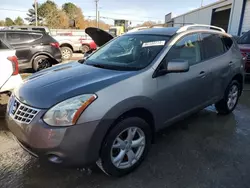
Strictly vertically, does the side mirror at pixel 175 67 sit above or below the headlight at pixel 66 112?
above

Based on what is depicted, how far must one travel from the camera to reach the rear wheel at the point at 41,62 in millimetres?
8094

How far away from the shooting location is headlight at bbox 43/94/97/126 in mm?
2102

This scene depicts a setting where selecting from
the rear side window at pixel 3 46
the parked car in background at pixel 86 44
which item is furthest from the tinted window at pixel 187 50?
the parked car in background at pixel 86 44

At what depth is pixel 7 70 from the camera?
13.3 feet

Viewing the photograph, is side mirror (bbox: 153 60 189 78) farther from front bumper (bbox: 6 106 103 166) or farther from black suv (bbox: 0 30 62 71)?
black suv (bbox: 0 30 62 71)

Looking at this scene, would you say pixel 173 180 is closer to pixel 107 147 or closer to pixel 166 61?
pixel 107 147

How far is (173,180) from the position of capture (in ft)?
8.43

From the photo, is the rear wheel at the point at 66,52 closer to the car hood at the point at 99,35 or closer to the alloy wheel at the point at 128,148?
the car hood at the point at 99,35

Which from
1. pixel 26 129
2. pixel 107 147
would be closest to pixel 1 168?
pixel 26 129

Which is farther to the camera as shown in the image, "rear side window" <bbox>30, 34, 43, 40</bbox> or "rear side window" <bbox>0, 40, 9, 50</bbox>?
"rear side window" <bbox>30, 34, 43, 40</bbox>

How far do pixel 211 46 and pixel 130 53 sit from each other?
150 cm

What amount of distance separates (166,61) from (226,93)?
192 cm

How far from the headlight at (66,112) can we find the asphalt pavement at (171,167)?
2.66ft

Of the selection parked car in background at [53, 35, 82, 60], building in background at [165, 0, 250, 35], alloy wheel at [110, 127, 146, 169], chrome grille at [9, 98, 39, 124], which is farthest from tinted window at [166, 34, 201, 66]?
parked car in background at [53, 35, 82, 60]
